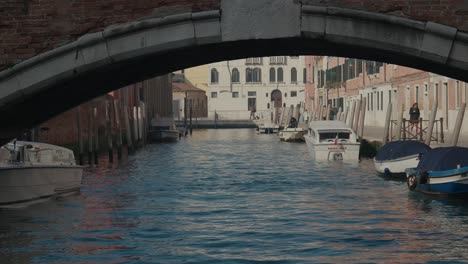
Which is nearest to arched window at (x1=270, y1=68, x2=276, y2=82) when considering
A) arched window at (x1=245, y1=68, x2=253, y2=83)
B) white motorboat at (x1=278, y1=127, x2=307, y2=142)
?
arched window at (x1=245, y1=68, x2=253, y2=83)

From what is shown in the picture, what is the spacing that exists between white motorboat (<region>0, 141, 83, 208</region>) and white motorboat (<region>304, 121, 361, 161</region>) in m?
12.3

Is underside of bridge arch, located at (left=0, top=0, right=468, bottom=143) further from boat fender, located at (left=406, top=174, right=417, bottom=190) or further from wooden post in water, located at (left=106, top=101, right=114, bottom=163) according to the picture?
wooden post in water, located at (left=106, top=101, right=114, bottom=163)

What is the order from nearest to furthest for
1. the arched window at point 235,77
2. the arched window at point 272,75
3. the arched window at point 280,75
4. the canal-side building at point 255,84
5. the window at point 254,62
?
the canal-side building at point 255,84 → the arched window at point 235,77 → the window at point 254,62 → the arched window at point 280,75 → the arched window at point 272,75

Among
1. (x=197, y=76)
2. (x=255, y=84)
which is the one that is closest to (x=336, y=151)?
(x=255, y=84)

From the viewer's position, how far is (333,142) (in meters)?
33.5

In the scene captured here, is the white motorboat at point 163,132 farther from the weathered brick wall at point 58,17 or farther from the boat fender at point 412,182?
the weathered brick wall at point 58,17

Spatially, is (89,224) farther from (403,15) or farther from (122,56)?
(403,15)

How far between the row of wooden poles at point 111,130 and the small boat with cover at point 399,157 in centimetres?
934

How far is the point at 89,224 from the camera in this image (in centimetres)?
1792

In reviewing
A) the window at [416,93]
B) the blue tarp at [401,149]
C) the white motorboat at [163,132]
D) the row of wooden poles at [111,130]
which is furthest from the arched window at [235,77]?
the blue tarp at [401,149]

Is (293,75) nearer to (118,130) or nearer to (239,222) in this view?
(118,130)

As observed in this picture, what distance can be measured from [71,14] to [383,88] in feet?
125

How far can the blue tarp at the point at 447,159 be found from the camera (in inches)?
787

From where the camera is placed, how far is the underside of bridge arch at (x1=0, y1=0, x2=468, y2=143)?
28.9 ft
